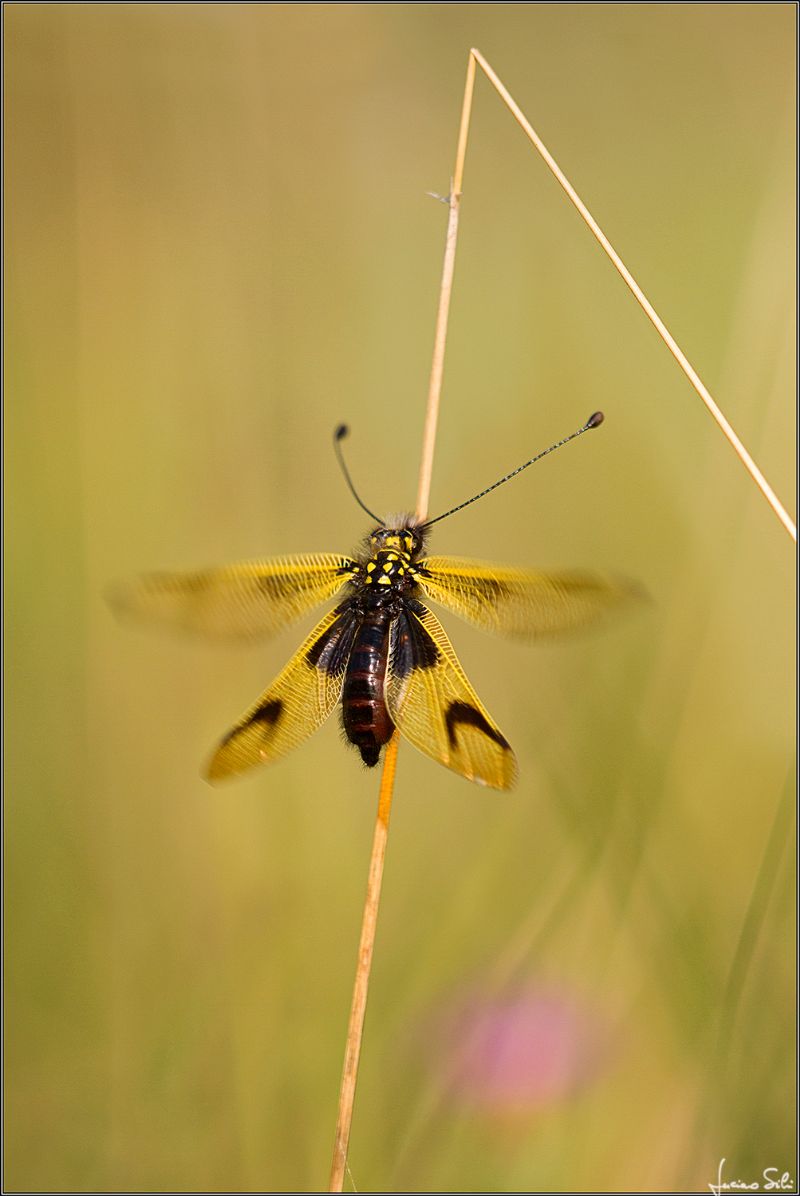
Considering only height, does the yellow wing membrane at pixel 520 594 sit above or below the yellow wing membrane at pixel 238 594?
below

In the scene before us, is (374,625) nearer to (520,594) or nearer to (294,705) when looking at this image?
(294,705)

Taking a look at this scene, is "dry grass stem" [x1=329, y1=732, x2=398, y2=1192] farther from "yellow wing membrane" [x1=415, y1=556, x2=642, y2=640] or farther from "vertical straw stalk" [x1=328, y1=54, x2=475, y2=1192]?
"yellow wing membrane" [x1=415, y1=556, x2=642, y2=640]

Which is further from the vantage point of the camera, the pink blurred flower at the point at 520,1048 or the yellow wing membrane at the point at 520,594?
the pink blurred flower at the point at 520,1048

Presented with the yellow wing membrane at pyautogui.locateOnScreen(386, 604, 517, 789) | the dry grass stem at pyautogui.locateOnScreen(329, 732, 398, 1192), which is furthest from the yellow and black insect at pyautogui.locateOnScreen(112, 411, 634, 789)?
the dry grass stem at pyautogui.locateOnScreen(329, 732, 398, 1192)

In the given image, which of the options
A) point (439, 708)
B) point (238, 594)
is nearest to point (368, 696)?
point (439, 708)

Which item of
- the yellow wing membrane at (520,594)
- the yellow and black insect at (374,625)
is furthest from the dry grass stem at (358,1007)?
the yellow wing membrane at (520,594)

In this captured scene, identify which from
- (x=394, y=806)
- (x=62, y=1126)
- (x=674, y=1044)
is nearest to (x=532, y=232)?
(x=394, y=806)

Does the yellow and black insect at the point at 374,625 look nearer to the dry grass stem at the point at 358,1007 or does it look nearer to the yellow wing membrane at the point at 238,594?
the yellow wing membrane at the point at 238,594
